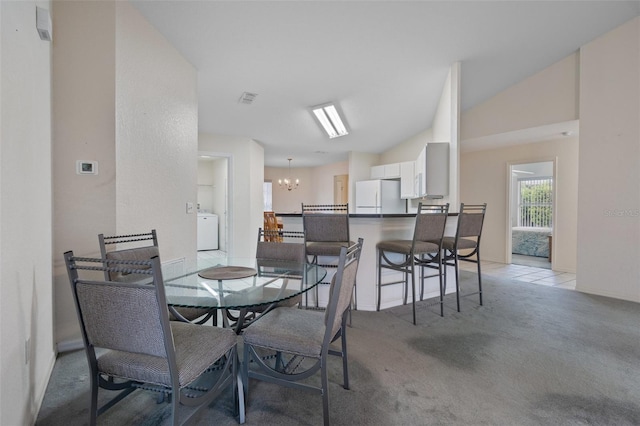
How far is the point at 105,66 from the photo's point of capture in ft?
7.48

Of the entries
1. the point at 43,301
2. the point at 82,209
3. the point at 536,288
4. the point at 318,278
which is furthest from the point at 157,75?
the point at 536,288

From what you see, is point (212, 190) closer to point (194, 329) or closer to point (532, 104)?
point (532, 104)

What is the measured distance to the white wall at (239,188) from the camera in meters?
5.81

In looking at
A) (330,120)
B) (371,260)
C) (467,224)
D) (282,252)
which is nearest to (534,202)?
(467,224)

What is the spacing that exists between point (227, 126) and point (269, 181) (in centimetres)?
484

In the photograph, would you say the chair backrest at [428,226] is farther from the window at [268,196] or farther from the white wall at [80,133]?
the window at [268,196]

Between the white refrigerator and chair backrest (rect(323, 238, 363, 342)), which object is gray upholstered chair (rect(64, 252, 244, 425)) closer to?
chair backrest (rect(323, 238, 363, 342))

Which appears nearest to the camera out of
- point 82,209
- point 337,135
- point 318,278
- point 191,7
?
point 318,278

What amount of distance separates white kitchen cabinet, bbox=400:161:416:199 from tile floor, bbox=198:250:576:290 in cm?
171

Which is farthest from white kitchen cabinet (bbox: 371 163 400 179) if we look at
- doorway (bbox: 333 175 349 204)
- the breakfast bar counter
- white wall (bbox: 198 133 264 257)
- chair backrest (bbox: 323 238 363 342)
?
chair backrest (bbox: 323 238 363 342)

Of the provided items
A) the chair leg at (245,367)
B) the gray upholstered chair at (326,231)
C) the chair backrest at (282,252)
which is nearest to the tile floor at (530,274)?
the gray upholstered chair at (326,231)

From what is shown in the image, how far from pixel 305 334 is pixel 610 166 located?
434cm

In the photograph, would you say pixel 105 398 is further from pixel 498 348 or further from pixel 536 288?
pixel 536 288

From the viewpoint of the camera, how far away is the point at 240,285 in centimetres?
181
